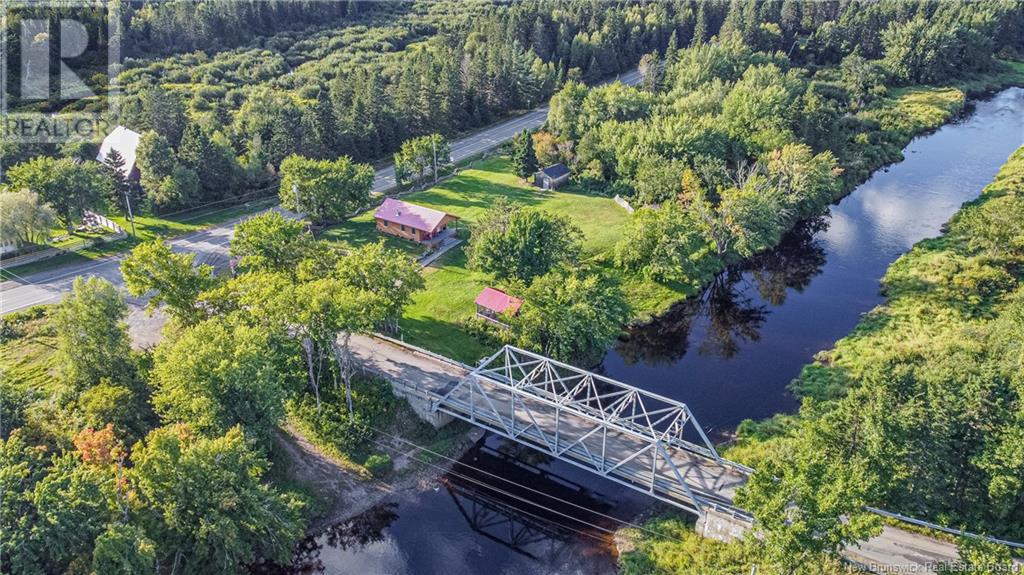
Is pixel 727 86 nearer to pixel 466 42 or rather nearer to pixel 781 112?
pixel 781 112

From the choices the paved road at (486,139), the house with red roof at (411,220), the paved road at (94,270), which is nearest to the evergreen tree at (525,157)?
the paved road at (486,139)

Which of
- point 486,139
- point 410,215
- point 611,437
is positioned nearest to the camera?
point 611,437

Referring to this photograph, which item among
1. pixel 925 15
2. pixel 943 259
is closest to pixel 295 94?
pixel 943 259

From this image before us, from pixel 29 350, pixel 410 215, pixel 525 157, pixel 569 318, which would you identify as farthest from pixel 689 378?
pixel 29 350

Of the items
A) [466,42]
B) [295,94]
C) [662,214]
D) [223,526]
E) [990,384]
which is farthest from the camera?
[466,42]

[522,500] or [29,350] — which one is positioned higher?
[29,350]

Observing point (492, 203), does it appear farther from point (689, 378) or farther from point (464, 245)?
point (689, 378)
